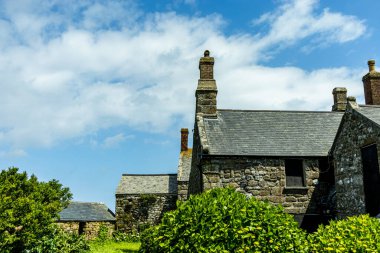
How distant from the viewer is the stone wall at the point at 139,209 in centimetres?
2944

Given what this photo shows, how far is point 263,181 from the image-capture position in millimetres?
16625

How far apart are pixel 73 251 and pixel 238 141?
884cm

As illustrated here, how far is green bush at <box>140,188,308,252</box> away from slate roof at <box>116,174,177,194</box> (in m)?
22.6

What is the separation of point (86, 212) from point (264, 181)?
1858cm

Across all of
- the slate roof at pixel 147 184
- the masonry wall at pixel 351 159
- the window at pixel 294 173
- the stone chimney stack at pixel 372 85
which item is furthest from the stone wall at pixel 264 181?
the slate roof at pixel 147 184

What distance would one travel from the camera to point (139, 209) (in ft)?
97.9

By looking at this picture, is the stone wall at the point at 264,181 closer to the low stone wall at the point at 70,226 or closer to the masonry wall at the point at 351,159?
the masonry wall at the point at 351,159

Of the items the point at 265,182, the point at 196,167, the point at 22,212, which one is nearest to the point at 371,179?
the point at 265,182

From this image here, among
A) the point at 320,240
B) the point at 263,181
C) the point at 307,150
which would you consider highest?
the point at 307,150

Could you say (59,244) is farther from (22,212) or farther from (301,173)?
(301,173)

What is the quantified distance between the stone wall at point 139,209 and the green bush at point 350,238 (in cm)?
2253

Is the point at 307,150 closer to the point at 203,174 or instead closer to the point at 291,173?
the point at 291,173

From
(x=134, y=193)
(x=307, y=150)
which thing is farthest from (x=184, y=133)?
(x=307, y=150)

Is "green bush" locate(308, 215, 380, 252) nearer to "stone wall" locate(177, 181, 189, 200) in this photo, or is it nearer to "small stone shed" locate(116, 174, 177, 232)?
"stone wall" locate(177, 181, 189, 200)
